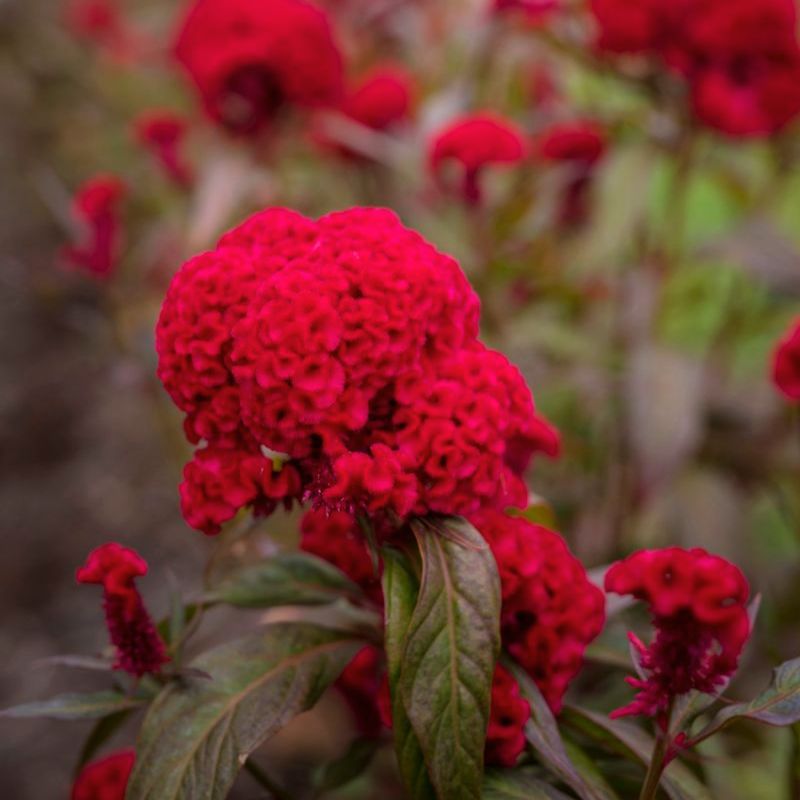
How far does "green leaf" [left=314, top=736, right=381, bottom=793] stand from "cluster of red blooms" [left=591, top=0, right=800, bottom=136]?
3.00 ft

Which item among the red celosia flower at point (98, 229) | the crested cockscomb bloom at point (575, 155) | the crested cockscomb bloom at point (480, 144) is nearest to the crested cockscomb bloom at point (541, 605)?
the crested cockscomb bloom at point (480, 144)

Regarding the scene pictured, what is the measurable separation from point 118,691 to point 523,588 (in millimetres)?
357

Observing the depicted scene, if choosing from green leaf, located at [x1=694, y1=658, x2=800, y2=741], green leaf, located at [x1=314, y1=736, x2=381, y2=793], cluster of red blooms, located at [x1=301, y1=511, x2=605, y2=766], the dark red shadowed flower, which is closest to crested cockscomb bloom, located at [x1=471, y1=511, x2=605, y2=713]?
cluster of red blooms, located at [x1=301, y1=511, x2=605, y2=766]

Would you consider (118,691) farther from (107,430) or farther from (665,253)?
(107,430)

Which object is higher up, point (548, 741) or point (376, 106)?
point (376, 106)

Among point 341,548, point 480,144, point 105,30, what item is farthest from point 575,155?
point 105,30

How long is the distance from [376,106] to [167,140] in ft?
1.31

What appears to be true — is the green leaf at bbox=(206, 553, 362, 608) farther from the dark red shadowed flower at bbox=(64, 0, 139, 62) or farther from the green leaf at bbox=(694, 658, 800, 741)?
the dark red shadowed flower at bbox=(64, 0, 139, 62)

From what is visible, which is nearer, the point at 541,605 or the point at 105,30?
the point at 541,605

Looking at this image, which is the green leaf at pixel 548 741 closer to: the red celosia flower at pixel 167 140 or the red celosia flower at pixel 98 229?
the red celosia flower at pixel 98 229

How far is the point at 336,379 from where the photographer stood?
2.23 ft

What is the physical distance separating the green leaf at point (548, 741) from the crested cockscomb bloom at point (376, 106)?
1105mm

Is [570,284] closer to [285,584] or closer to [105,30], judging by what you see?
[285,584]

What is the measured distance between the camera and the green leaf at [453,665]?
26.0 inches
